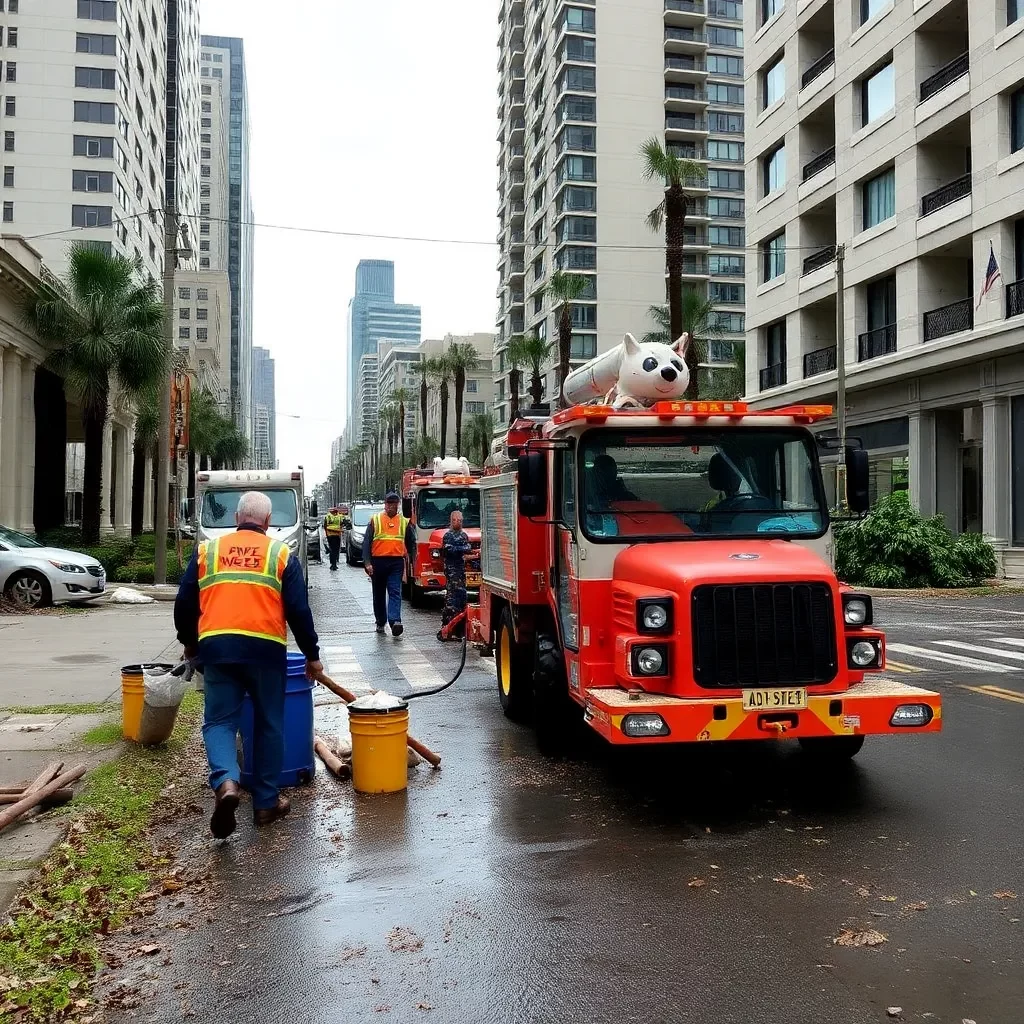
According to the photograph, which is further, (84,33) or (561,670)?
(84,33)

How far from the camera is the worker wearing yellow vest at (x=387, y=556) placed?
1523 centimetres

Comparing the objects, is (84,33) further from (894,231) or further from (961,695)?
(961,695)

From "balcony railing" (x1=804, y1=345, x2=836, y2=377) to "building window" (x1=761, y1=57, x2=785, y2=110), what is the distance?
10154 millimetres

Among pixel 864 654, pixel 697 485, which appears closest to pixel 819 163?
pixel 697 485

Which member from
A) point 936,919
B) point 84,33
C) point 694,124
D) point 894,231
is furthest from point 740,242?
point 936,919

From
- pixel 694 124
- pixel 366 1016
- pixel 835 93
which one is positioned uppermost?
pixel 694 124

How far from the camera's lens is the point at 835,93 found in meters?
34.8

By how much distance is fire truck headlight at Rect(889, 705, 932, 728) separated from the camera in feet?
20.4

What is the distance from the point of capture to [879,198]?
3297 cm

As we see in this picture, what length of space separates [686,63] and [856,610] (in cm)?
8893

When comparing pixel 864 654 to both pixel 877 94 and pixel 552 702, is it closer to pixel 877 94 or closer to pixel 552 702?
pixel 552 702

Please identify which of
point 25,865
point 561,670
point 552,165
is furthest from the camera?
point 552,165

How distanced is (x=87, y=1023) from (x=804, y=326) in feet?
121

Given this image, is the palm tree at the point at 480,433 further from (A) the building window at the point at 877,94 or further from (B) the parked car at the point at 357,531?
(A) the building window at the point at 877,94
